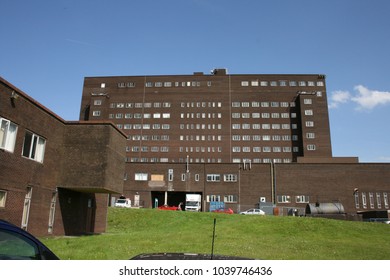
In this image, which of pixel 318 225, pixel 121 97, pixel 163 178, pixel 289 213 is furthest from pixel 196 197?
pixel 121 97

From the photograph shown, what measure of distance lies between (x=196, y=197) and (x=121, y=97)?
50049 millimetres

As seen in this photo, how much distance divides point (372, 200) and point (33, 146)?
59566 millimetres

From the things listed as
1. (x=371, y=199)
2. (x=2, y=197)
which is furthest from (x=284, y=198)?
(x=2, y=197)

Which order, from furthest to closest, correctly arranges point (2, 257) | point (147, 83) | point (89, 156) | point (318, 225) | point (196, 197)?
1. point (147, 83)
2. point (196, 197)
3. point (318, 225)
4. point (89, 156)
5. point (2, 257)

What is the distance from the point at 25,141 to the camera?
20172 millimetres

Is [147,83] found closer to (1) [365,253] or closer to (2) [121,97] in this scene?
(2) [121,97]

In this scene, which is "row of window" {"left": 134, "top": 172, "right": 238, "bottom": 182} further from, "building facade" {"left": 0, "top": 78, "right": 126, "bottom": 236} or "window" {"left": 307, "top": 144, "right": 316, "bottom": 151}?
"building facade" {"left": 0, "top": 78, "right": 126, "bottom": 236}

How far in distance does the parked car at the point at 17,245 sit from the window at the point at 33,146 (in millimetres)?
17229

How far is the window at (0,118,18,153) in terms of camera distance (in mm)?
17984

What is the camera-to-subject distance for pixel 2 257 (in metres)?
3.49

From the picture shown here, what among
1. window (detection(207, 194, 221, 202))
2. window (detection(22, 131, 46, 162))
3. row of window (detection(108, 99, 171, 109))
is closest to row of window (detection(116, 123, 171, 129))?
row of window (detection(108, 99, 171, 109))

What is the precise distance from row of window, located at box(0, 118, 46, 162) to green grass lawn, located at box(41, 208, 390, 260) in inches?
199

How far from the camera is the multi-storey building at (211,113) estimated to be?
94.2 m

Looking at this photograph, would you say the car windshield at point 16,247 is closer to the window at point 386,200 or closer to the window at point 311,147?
the window at point 386,200
